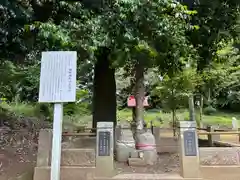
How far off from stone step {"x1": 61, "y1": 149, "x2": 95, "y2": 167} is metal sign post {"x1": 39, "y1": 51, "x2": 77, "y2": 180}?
1525 mm

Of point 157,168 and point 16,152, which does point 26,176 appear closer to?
point 16,152

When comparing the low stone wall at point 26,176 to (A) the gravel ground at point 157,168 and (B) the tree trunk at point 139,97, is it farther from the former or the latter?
(B) the tree trunk at point 139,97

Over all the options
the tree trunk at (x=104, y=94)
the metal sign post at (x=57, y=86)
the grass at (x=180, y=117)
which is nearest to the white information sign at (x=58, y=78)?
the metal sign post at (x=57, y=86)

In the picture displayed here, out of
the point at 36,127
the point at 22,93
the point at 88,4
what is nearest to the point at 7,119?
the point at 36,127

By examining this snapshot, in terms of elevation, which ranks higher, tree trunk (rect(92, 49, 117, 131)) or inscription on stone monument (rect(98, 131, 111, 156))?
tree trunk (rect(92, 49, 117, 131))

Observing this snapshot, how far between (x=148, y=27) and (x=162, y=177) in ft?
10.7

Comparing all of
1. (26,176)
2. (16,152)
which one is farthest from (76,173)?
(16,152)

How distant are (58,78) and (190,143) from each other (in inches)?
121

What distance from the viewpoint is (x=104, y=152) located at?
19.1ft

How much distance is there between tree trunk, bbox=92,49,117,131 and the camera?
28.7 ft

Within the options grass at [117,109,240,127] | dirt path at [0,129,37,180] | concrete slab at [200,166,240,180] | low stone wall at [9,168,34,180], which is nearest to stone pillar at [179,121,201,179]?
concrete slab at [200,166,240,180]

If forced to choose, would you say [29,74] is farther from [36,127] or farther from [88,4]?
[88,4]

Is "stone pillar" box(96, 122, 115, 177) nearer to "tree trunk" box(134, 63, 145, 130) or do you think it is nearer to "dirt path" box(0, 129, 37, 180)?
"dirt path" box(0, 129, 37, 180)

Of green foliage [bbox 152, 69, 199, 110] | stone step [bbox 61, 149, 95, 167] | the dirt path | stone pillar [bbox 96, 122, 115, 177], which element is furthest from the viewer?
green foliage [bbox 152, 69, 199, 110]
